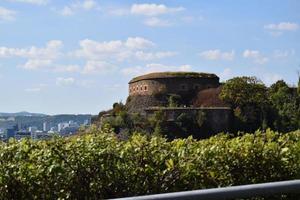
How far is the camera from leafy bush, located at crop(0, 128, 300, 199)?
15.1ft

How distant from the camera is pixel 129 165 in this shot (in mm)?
4973

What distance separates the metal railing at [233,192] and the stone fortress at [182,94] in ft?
219

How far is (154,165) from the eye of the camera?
509cm

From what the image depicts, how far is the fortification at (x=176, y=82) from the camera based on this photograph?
3113 inches

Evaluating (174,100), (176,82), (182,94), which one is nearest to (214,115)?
(174,100)

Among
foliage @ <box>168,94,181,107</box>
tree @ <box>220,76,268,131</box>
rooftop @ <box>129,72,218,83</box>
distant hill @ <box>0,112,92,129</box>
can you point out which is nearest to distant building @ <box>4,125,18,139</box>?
distant hill @ <box>0,112,92,129</box>

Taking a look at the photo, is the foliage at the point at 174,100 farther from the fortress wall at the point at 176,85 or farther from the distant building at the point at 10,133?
the distant building at the point at 10,133

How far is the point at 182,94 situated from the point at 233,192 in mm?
75659

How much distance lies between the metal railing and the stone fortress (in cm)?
6672

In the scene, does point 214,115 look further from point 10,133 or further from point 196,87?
point 10,133

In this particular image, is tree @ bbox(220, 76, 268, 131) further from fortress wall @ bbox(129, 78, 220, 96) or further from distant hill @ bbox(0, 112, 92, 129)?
distant hill @ bbox(0, 112, 92, 129)

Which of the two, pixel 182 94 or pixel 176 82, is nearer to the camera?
pixel 182 94

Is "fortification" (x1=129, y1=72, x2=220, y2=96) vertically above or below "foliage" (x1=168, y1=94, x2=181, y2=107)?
above

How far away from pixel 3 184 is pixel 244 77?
6606 centimetres
